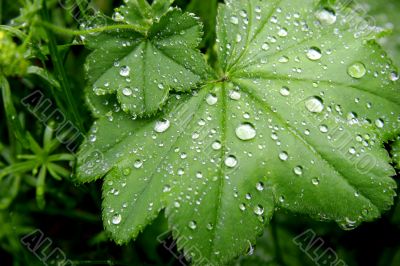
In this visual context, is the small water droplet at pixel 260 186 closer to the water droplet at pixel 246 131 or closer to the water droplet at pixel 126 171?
the water droplet at pixel 246 131

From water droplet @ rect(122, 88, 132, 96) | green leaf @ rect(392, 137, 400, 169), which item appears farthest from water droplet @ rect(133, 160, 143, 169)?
green leaf @ rect(392, 137, 400, 169)

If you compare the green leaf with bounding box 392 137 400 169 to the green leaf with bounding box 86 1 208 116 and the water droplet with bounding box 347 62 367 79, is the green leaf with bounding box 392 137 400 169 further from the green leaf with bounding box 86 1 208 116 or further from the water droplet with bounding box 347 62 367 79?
the green leaf with bounding box 86 1 208 116

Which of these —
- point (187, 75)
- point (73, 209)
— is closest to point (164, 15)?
point (187, 75)

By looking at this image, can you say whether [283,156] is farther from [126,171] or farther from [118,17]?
[118,17]

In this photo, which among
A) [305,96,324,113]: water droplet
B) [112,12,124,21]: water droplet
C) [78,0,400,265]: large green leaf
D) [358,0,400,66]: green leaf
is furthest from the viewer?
[358,0,400,66]: green leaf

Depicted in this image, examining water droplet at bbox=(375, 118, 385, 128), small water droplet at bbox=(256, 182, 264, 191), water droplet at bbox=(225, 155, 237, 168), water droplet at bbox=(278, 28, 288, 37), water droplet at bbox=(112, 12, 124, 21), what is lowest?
small water droplet at bbox=(256, 182, 264, 191)

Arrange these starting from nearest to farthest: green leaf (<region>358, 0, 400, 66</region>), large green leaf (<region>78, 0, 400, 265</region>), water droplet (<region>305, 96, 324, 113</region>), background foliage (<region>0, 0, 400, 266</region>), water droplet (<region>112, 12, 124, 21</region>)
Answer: large green leaf (<region>78, 0, 400, 265</region>) → water droplet (<region>305, 96, 324, 113</region>) → water droplet (<region>112, 12, 124, 21</region>) → background foliage (<region>0, 0, 400, 266</region>) → green leaf (<region>358, 0, 400, 66</region>)

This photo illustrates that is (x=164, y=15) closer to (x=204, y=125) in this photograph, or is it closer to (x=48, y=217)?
(x=204, y=125)

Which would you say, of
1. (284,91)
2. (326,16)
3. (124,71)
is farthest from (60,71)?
(326,16)
